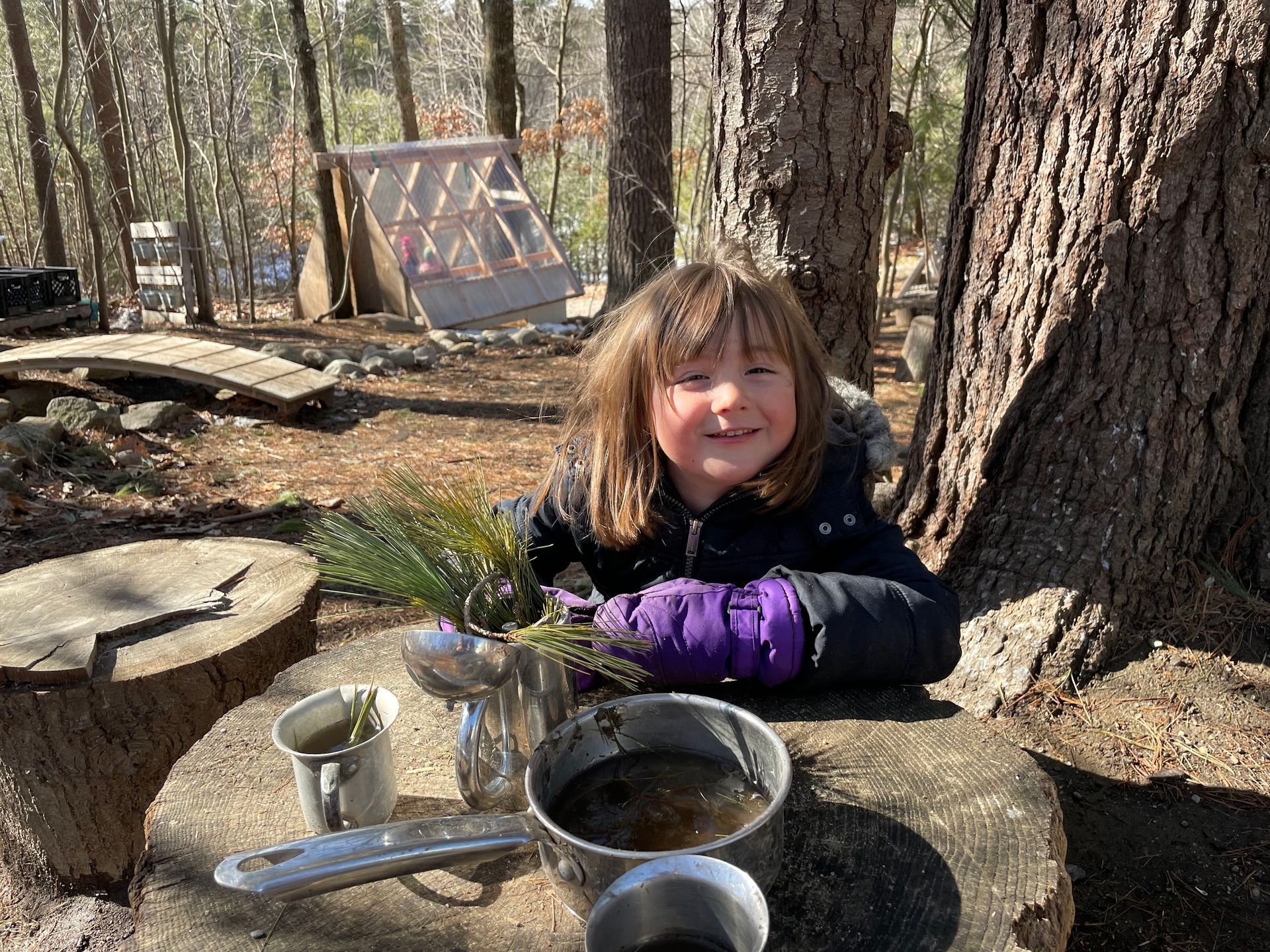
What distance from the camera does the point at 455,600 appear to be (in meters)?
1.37

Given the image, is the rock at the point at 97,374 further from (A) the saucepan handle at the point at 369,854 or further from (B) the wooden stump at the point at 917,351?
(A) the saucepan handle at the point at 369,854

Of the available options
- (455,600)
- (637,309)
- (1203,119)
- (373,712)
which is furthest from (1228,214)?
(373,712)

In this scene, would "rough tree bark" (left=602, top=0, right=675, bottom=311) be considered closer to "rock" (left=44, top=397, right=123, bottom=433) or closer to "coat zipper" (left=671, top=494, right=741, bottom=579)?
"rock" (left=44, top=397, right=123, bottom=433)

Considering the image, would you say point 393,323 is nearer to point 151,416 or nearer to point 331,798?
point 151,416

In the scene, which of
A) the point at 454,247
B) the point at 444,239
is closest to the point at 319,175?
the point at 444,239

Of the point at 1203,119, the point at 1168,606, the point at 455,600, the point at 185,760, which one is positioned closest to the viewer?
the point at 455,600

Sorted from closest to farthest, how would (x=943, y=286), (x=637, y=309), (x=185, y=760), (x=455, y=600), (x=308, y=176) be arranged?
(x=455, y=600) < (x=185, y=760) < (x=637, y=309) < (x=943, y=286) < (x=308, y=176)

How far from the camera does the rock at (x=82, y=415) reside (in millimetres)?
5707

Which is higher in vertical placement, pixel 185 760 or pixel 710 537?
pixel 710 537

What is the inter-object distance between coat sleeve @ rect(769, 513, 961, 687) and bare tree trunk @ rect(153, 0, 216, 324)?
31.8 feet

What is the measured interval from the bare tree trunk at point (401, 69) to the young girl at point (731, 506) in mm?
11733

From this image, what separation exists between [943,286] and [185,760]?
2.29 metres

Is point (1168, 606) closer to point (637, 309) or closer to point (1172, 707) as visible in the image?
point (1172, 707)

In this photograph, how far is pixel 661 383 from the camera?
1817mm
